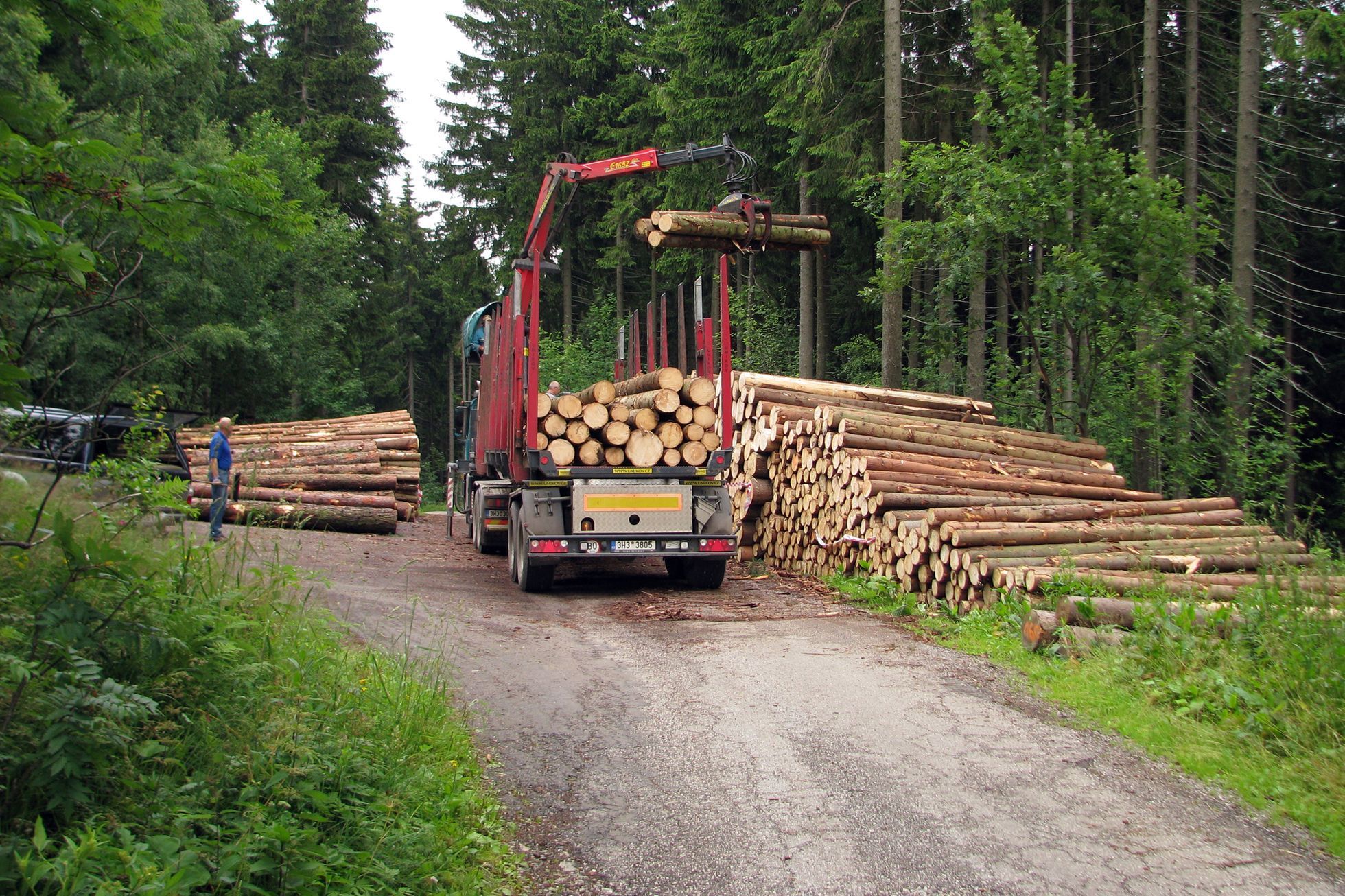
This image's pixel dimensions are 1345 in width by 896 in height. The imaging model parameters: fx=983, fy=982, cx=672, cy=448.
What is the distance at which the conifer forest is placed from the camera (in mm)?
4375

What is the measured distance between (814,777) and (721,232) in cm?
751

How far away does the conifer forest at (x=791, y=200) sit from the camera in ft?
14.4

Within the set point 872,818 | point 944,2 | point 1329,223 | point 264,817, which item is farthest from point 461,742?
point 1329,223

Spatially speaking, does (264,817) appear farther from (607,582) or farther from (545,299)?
(545,299)

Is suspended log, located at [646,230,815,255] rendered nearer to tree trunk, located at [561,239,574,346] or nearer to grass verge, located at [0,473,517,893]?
grass verge, located at [0,473,517,893]

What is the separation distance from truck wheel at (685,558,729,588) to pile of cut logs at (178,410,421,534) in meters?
6.67

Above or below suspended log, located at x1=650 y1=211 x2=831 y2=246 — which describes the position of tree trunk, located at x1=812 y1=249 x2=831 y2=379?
above

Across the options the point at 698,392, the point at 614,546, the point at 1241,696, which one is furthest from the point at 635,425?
the point at 1241,696

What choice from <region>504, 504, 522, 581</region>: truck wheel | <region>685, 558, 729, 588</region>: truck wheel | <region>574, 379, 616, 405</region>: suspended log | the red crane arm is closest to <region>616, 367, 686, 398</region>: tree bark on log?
<region>574, 379, 616, 405</region>: suspended log

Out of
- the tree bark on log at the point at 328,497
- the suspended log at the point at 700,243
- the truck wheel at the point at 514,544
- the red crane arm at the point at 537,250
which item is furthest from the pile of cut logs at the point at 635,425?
the tree bark on log at the point at 328,497

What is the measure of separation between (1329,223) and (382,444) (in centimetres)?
2480

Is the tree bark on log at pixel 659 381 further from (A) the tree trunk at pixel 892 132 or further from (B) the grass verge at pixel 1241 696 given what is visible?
(A) the tree trunk at pixel 892 132

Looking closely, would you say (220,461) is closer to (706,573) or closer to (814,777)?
(706,573)

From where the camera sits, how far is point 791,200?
2553 cm
